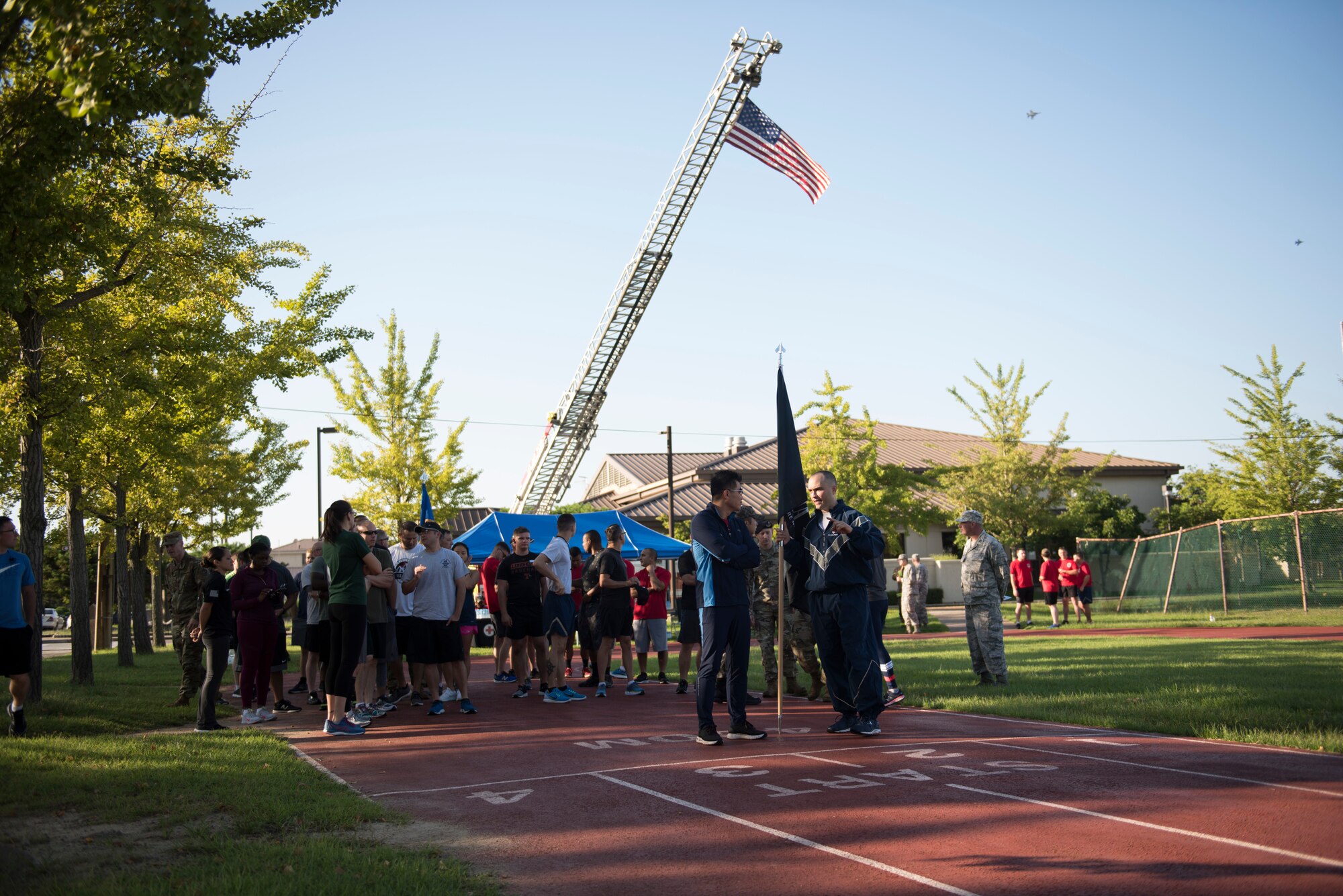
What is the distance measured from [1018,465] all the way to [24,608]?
34852mm

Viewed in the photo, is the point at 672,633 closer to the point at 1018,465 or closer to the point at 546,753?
the point at 1018,465

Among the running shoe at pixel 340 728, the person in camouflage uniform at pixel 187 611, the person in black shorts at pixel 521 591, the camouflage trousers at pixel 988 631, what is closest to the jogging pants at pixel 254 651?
the person in camouflage uniform at pixel 187 611

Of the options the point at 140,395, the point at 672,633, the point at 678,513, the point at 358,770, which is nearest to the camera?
the point at 358,770

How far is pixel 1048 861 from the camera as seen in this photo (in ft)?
16.0

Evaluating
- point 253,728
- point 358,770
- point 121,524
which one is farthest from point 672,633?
point 358,770

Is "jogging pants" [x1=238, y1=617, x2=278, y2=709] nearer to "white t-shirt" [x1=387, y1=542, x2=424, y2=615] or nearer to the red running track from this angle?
"white t-shirt" [x1=387, y1=542, x2=424, y2=615]

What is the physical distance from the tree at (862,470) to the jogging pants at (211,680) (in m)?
25.7

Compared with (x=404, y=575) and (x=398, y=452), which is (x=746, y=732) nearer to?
(x=404, y=575)

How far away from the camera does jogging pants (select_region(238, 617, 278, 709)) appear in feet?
36.0

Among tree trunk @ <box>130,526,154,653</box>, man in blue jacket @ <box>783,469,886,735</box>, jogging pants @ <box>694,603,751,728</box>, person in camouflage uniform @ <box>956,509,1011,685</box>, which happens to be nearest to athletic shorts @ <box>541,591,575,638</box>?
jogging pants @ <box>694,603,751,728</box>

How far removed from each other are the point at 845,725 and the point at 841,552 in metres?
1.51

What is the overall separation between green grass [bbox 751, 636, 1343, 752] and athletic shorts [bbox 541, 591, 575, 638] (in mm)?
2814

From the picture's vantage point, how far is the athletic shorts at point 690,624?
12477 mm

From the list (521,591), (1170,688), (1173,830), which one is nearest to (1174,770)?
(1173,830)
